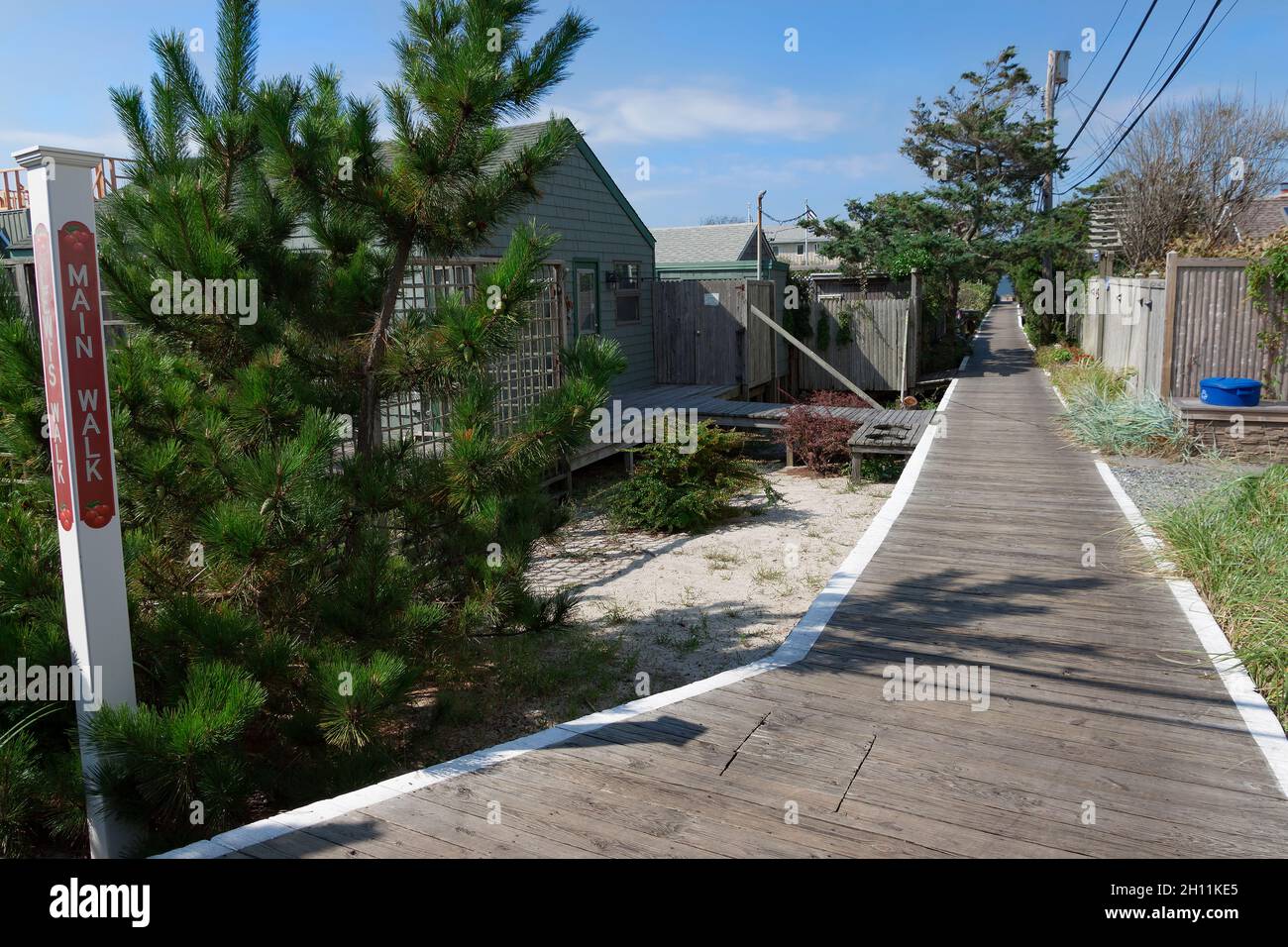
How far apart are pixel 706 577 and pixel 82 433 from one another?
5.73 meters

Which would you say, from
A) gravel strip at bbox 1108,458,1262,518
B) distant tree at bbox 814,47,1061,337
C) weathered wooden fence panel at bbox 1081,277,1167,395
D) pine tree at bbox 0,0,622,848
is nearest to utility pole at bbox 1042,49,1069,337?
distant tree at bbox 814,47,1061,337

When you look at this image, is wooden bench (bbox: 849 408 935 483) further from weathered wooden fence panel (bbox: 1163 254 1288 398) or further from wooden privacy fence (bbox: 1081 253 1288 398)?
weathered wooden fence panel (bbox: 1163 254 1288 398)

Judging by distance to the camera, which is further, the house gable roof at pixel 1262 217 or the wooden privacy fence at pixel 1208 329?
the house gable roof at pixel 1262 217

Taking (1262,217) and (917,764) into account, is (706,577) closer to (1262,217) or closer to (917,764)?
(917,764)

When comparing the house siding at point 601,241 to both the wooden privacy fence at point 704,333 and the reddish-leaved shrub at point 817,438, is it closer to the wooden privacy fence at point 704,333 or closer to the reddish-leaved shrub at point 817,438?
the wooden privacy fence at point 704,333

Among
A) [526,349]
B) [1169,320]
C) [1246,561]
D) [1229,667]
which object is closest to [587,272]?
[526,349]

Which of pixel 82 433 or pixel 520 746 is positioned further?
pixel 520 746

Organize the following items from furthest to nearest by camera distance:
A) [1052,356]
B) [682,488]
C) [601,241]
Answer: [1052,356]
[601,241]
[682,488]

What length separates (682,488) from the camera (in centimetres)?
1001

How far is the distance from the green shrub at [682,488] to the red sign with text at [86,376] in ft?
22.4

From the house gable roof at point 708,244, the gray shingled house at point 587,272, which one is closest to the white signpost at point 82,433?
the gray shingled house at point 587,272

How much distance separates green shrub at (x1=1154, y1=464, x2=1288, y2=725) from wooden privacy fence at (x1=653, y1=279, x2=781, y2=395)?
973 cm

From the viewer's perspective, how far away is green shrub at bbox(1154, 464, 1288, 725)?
4.66 meters

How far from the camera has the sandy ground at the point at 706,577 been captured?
650 cm
